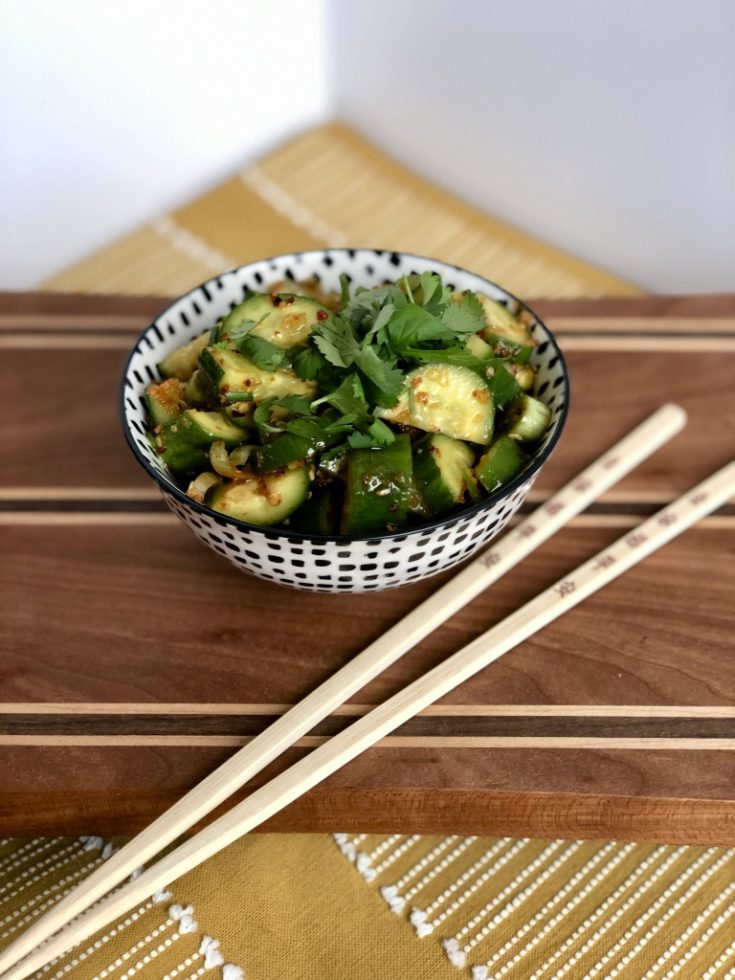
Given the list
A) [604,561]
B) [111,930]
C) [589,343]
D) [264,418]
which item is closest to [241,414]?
[264,418]

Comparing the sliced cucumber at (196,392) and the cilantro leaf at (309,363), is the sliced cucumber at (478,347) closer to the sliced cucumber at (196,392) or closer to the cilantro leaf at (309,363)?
the cilantro leaf at (309,363)

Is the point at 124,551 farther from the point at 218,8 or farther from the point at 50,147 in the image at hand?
the point at 218,8

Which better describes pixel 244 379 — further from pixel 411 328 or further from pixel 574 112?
pixel 574 112

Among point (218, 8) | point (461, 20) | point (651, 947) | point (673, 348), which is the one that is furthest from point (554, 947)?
point (218, 8)

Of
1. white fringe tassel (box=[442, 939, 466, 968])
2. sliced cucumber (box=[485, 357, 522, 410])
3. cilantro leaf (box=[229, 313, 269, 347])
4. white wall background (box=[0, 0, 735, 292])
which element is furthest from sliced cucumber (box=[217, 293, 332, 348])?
white wall background (box=[0, 0, 735, 292])

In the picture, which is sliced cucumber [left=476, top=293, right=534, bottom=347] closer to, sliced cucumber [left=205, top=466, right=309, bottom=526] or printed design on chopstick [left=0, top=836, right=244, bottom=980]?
sliced cucumber [left=205, top=466, right=309, bottom=526]

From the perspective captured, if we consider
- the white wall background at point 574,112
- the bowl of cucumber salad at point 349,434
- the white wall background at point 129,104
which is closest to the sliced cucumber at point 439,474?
the bowl of cucumber salad at point 349,434

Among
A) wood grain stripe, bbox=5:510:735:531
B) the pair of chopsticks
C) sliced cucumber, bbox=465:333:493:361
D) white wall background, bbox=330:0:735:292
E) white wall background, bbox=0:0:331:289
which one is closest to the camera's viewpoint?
the pair of chopsticks
